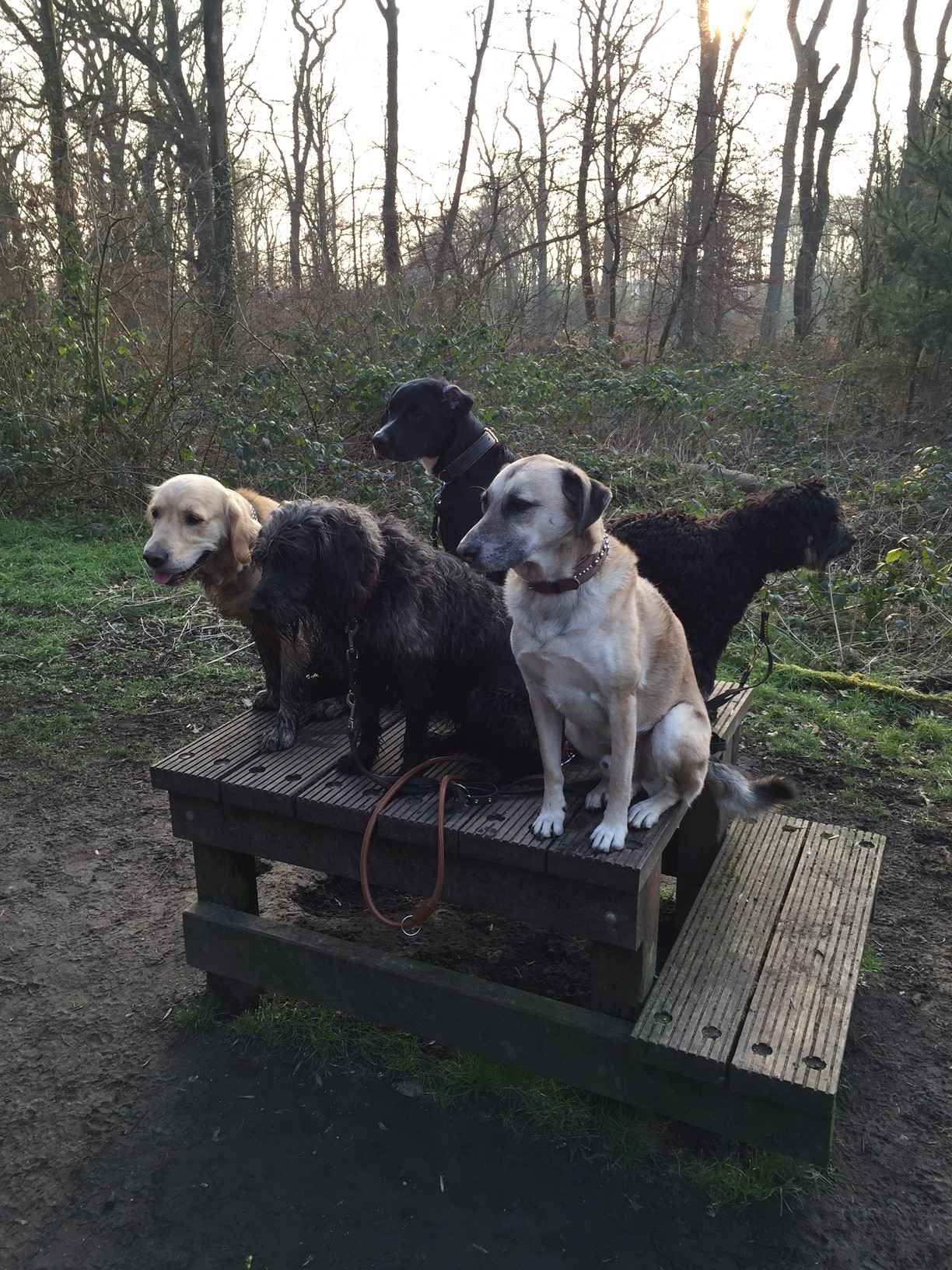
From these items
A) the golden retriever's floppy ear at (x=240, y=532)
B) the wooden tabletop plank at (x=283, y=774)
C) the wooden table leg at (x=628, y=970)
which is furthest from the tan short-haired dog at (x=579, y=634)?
the golden retriever's floppy ear at (x=240, y=532)

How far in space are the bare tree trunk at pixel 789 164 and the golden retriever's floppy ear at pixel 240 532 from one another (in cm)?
1998

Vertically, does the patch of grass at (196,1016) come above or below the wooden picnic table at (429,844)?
below

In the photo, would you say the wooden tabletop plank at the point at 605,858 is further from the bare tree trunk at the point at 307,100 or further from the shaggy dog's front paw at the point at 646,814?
the bare tree trunk at the point at 307,100

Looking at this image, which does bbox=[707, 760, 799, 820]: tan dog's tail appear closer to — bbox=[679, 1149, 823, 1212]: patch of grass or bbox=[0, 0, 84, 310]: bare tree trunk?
bbox=[679, 1149, 823, 1212]: patch of grass

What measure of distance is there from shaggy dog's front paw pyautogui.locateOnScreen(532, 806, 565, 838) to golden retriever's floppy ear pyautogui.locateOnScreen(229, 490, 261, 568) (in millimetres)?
1604

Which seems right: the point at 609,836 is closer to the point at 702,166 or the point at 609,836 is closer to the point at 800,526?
the point at 800,526

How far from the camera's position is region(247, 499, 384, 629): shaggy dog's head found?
254 cm

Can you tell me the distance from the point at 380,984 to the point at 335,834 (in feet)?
1.55

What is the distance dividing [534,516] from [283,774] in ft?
3.88

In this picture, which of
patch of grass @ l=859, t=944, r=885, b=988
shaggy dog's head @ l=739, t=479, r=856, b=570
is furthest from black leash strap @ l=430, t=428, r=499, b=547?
patch of grass @ l=859, t=944, r=885, b=988

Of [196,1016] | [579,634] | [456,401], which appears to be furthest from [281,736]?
[456,401]

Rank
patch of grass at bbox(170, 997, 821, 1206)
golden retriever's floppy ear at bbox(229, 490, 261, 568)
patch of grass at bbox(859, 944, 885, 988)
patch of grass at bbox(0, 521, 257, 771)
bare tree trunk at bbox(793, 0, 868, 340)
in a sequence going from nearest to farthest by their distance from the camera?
patch of grass at bbox(170, 997, 821, 1206) → patch of grass at bbox(859, 944, 885, 988) → golden retriever's floppy ear at bbox(229, 490, 261, 568) → patch of grass at bbox(0, 521, 257, 771) → bare tree trunk at bbox(793, 0, 868, 340)

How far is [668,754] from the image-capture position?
2516mm

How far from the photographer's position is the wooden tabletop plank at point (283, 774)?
8.71 ft
